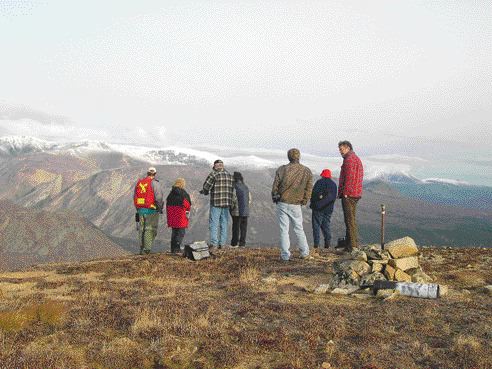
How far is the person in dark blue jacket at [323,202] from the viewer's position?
19.7m

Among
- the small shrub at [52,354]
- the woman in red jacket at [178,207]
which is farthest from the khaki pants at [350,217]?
the small shrub at [52,354]

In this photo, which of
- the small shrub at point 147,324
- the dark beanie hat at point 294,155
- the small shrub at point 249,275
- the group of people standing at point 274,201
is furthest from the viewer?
the group of people standing at point 274,201

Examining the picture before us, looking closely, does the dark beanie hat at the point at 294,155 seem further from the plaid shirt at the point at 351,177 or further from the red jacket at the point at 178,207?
the red jacket at the point at 178,207

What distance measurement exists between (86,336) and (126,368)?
152 centimetres

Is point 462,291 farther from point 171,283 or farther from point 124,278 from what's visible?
point 124,278

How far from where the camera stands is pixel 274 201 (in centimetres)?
1540

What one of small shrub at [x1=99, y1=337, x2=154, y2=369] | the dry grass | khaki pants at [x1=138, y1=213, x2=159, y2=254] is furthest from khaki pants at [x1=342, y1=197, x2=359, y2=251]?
small shrub at [x1=99, y1=337, x2=154, y2=369]

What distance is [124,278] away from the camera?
45.9 ft

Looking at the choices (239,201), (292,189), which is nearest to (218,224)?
(239,201)

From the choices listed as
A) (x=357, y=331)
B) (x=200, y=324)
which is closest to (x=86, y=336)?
(x=200, y=324)

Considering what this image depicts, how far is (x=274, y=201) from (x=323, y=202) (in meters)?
4.92

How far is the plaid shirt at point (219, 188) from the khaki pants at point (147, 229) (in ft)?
8.18

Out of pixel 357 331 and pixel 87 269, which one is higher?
pixel 357 331

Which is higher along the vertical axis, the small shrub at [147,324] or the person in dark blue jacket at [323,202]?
the person in dark blue jacket at [323,202]
